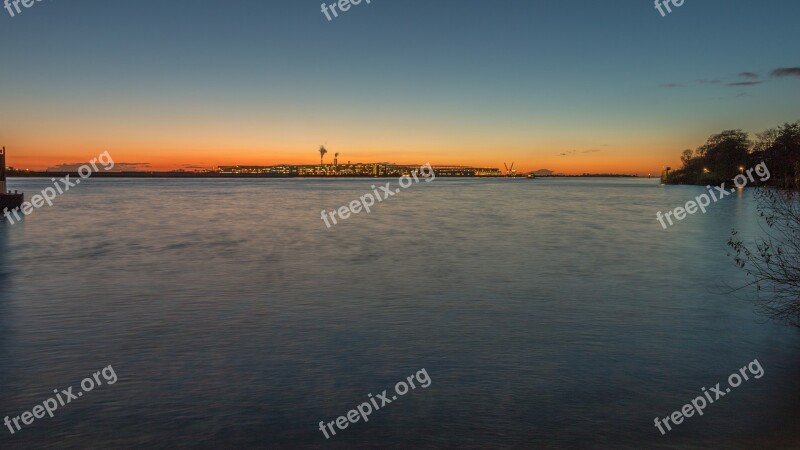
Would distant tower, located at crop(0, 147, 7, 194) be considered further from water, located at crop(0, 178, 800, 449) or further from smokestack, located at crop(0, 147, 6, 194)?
water, located at crop(0, 178, 800, 449)

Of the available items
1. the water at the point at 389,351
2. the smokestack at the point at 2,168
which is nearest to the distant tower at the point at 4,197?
the smokestack at the point at 2,168

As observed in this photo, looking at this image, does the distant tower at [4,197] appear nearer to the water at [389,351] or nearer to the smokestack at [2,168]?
the smokestack at [2,168]

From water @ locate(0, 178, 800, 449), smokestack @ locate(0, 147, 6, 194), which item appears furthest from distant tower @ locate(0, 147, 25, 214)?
water @ locate(0, 178, 800, 449)

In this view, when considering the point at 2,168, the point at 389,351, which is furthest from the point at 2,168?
the point at 389,351

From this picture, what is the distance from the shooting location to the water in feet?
26.3

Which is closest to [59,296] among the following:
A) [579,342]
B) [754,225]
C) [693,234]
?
[579,342]

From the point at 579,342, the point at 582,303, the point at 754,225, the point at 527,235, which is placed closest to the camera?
the point at 579,342

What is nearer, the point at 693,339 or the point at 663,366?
the point at 663,366

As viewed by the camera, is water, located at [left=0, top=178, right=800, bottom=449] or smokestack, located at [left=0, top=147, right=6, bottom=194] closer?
water, located at [left=0, top=178, right=800, bottom=449]

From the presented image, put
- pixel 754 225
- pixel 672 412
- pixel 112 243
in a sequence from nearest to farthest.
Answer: pixel 672 412
pixel 112 243
pixel 754 225

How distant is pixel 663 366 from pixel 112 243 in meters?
30.0

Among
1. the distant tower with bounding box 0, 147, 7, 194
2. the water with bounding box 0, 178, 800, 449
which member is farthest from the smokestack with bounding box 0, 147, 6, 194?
the water with bounding box 0, 178, 800, 449

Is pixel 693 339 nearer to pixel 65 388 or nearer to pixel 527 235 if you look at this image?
pixel 65 388

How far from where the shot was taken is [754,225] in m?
49.5
